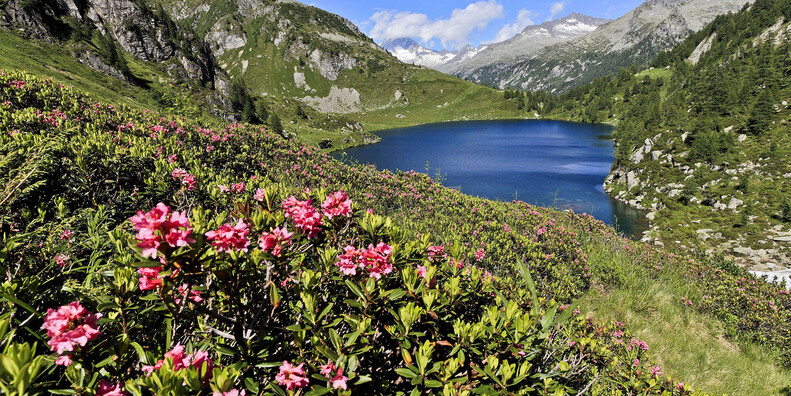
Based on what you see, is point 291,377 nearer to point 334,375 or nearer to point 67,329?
point 334,375

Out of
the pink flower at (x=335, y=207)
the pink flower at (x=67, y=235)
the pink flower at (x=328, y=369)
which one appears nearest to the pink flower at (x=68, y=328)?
the pink flower at (x=328, y=369)

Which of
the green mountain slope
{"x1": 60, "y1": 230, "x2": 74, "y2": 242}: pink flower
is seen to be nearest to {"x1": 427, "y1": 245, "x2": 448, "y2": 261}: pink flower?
{"x1": 60, "y1": 230, "x2": 74, "y2": 242}: pink flower

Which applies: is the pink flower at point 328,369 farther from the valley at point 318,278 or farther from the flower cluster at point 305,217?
the flower cluster at point 305,217

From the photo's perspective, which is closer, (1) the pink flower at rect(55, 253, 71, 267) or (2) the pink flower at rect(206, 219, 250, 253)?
(2) the pink flower at rect(206, 219, 250, 253)

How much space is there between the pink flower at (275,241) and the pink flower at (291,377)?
649mm

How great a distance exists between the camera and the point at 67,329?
1354 mm

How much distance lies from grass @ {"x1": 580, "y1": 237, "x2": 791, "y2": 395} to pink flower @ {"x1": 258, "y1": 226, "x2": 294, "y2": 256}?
6.99 metres

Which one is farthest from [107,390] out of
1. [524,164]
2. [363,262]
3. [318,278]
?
[524,164]

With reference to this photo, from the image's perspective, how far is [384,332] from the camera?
221 cm

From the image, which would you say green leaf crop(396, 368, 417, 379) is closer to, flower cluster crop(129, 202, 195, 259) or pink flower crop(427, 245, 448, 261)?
pink flower crop(427, 245, 448, 261)

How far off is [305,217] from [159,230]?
85 cm

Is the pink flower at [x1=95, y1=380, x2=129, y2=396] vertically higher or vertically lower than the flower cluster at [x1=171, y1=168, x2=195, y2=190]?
lower

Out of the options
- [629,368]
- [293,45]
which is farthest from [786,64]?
[293,45]

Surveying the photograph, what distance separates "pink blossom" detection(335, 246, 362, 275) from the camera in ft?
6.62
